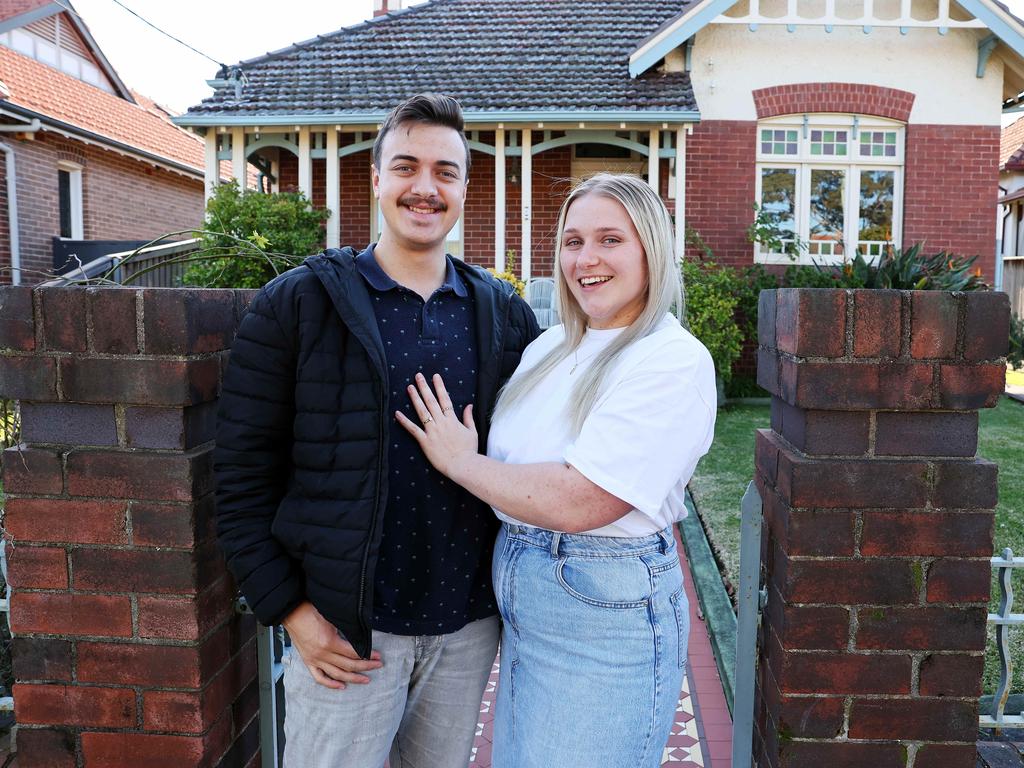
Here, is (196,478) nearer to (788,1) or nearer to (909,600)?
(909,600)

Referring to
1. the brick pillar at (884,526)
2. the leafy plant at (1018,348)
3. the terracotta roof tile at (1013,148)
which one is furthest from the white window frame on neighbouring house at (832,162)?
the brick pillar at (884,526)

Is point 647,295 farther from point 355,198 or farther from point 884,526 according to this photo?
point 355,198

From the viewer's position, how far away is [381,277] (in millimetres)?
1916

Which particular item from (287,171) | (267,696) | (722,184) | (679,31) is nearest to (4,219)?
(287,171)

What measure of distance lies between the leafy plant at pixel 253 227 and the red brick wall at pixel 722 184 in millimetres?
5086

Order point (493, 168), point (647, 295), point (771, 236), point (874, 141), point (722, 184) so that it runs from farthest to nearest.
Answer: point (493, 168) < point (874, 141) < point (722, 184) < point (771, 236) < point (647, 295)

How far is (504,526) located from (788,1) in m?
11.5

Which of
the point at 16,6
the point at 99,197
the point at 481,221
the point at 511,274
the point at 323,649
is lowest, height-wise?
the point at 323,649

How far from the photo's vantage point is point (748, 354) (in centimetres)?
1166

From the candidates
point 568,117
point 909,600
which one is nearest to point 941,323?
point 909,600

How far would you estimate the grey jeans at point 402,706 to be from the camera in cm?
183

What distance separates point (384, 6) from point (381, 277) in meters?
15.0

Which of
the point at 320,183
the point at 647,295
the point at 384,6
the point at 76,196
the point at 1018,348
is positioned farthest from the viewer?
the point at 76,196

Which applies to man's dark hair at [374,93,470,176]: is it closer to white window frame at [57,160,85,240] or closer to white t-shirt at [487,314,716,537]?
white t-shirt at [487,314,716,537]
